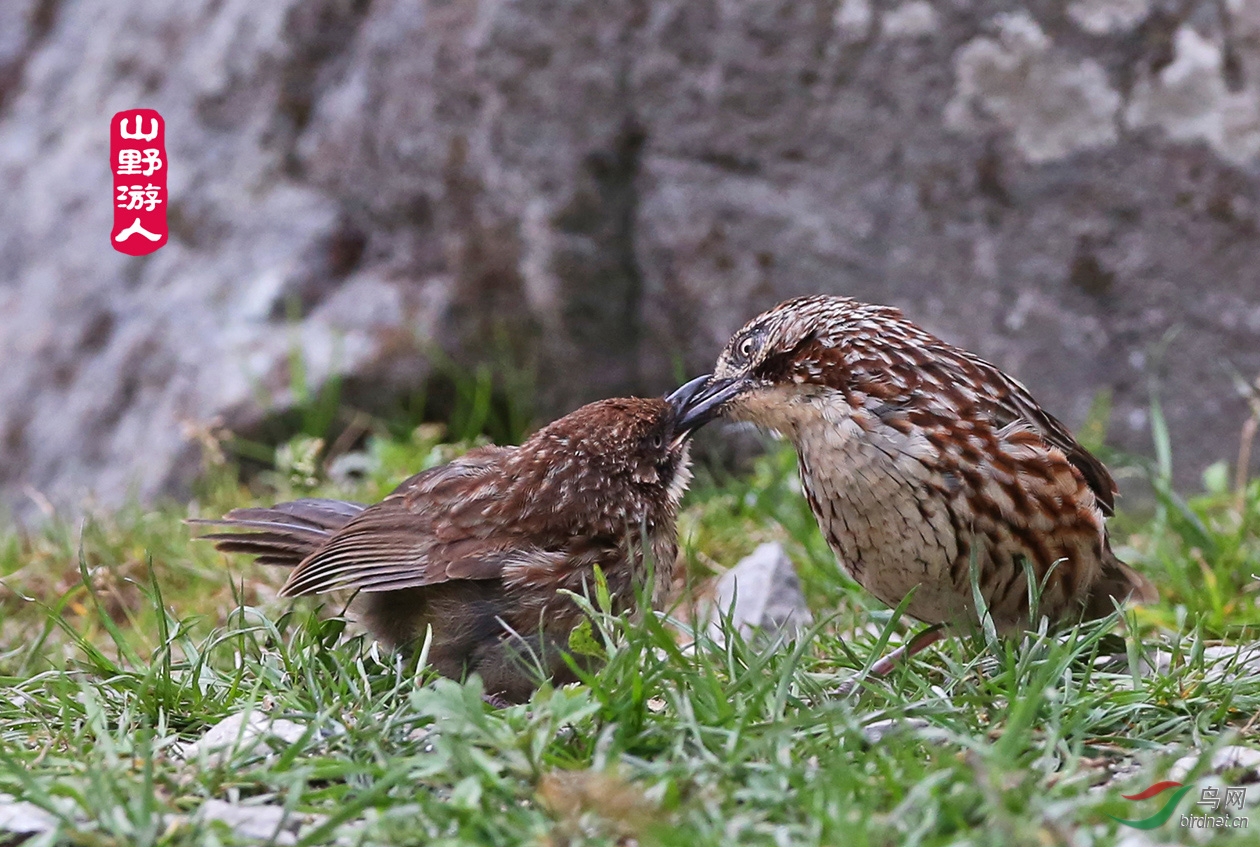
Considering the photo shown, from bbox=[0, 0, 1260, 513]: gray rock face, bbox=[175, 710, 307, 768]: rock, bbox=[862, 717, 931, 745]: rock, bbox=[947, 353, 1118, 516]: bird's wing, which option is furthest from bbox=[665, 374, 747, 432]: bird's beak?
bbox=[0, 0, 1260, 513]: gray rock face

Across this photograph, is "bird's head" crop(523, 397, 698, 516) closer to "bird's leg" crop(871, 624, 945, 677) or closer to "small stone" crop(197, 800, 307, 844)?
"bird's leg" crop(871, 624, 945, 677)

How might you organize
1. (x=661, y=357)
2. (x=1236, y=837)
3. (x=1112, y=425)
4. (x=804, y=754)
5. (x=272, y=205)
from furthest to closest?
(x=272, y=205), (x=661, y=357), (x=1112, y=425), (x=804, y=754), (x=1236, y=837)

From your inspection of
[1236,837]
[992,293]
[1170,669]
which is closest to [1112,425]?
[992,293]

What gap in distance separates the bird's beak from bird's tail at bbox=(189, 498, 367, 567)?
3.34 ft

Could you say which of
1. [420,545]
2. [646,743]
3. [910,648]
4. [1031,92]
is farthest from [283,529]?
[1031,92]

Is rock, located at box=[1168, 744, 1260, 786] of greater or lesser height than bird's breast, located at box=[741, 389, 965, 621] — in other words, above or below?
below

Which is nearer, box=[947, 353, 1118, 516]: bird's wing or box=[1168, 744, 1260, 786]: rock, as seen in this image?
box=[1168, 744, 1260, 786]: rock

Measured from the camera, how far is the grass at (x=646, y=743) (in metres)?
2.57

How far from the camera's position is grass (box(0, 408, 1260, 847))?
8.44 ft

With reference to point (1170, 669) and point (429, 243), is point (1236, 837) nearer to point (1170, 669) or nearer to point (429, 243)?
point (1170, 669)

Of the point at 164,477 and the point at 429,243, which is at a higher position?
the point at 429,243

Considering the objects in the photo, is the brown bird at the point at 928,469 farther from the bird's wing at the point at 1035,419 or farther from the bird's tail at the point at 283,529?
the bird's tail at the point at 283,529

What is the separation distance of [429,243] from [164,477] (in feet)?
5.70

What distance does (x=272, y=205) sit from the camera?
7.38 meters
